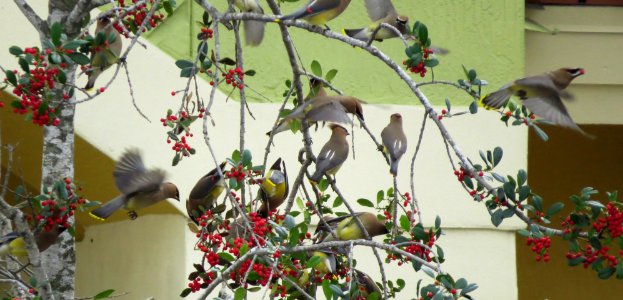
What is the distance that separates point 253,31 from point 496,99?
1.19 metres

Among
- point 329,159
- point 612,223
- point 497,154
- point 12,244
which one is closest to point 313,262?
point 497,154

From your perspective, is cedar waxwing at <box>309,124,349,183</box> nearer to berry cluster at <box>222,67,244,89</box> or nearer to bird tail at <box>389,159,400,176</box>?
bird tail at <box>389,159,400,176</box>

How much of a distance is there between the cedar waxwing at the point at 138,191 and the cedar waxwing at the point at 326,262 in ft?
2.75

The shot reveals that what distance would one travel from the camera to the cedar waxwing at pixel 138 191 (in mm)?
4195

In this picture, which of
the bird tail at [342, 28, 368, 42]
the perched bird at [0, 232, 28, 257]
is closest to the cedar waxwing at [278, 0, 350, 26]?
the bird tail at [342, 28, 368, 42]

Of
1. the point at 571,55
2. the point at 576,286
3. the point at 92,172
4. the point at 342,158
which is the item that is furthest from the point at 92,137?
the point at 576,286

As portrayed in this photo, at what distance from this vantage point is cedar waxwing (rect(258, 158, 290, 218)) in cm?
364

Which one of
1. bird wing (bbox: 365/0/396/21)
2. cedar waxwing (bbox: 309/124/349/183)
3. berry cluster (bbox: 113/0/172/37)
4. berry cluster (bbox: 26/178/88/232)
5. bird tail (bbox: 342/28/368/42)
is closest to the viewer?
berry cluster (bbox: 26/178/88/232)

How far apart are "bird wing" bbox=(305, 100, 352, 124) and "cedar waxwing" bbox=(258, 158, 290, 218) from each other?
11.9 inches

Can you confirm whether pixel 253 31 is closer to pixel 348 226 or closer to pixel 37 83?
pixel 348 226

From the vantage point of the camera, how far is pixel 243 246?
10.3 feet

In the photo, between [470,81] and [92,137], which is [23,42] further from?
[470,81]

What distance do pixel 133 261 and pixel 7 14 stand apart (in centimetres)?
128

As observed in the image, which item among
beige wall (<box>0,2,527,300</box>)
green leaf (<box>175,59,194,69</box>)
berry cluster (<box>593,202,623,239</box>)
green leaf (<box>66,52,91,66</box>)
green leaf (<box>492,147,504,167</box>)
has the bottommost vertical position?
beige wall (<box>0,2,527,300</box>)
